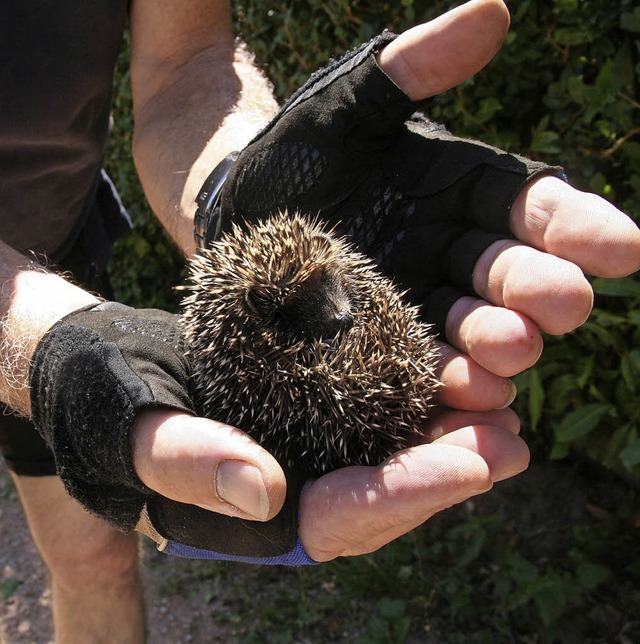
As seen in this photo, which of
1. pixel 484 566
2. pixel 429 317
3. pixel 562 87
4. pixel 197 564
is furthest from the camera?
pixel 197 564

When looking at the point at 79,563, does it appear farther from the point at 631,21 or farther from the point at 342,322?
the point at 631,21

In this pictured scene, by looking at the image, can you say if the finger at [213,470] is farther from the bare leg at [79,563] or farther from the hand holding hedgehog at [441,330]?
the bare leg at [79,563]

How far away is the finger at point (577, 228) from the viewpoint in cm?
237

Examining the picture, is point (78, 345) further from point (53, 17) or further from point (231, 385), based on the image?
point (53, 17)

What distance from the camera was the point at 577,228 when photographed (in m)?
2.47

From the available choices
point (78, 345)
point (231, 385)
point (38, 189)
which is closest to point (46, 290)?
point (78, 345)

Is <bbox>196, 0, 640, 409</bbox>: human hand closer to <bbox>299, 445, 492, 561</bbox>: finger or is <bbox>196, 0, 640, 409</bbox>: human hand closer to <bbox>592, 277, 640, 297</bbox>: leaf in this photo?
<bbox>299, 445, 492, 561</bbox>: finger

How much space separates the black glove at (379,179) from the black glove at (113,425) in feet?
3.46

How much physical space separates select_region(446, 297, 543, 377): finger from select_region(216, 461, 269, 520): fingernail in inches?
37.8

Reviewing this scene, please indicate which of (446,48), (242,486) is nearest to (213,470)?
(242,486)

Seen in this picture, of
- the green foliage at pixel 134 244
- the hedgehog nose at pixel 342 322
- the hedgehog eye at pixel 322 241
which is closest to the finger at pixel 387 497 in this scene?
the hedgehog nose at pixel 342 322

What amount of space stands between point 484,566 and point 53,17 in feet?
12.8

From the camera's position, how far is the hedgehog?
2.68 m

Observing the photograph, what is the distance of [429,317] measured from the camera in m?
3.06
